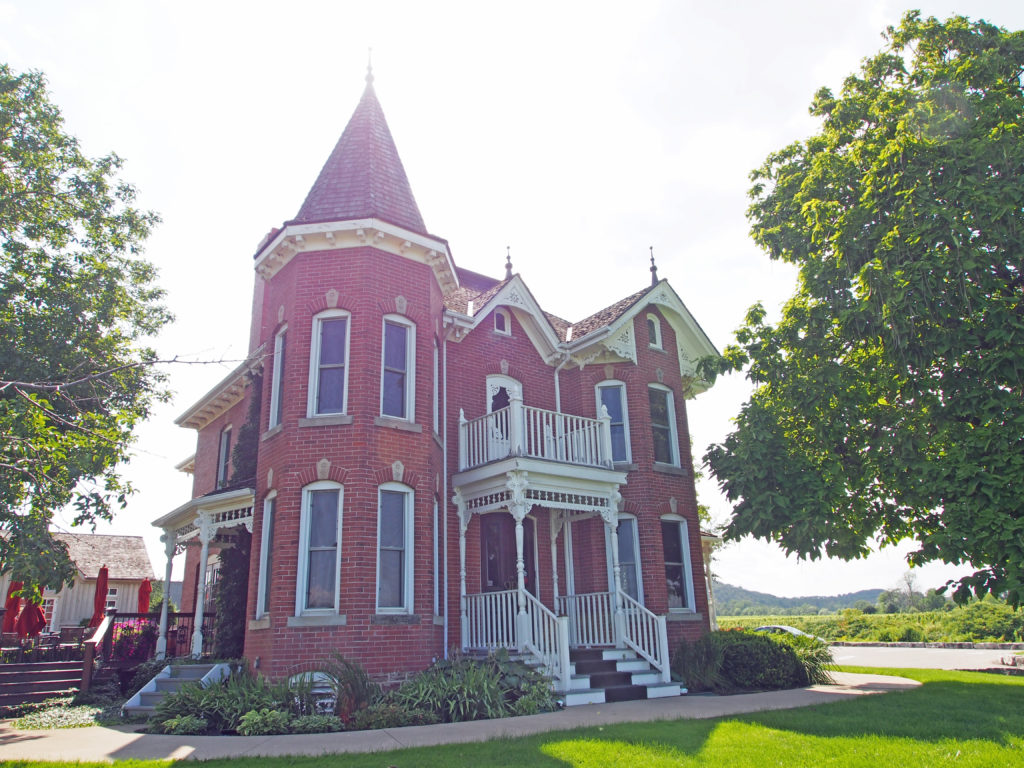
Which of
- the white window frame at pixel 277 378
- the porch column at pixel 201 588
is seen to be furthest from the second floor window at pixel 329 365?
the porch column at pixel 201 588

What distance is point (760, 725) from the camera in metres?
9.26

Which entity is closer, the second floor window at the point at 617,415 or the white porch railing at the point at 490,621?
the white porch railing at the point at 490,621

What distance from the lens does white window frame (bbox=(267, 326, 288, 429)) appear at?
13805mm

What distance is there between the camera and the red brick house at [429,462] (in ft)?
39.6

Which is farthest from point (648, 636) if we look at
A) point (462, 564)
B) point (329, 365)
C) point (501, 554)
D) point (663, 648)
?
point (329, 365)

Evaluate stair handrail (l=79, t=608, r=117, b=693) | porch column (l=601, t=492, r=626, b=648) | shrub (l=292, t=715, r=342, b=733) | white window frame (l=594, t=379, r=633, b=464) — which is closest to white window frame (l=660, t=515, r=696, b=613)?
white window frame (l=594, t=379, r=633, b=464)

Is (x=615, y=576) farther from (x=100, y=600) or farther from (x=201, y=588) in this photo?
(x=100, y=600)

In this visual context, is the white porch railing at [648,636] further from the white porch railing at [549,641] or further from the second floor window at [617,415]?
the second floor window at [617,415]

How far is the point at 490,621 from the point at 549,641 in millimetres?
1411

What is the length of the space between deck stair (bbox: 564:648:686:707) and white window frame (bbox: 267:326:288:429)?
285 inches

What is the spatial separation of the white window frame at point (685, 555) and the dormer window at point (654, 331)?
14.7 feet

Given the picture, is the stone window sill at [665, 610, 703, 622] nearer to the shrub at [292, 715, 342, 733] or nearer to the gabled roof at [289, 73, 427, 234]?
the shrub at [292, 715, 342, 733]

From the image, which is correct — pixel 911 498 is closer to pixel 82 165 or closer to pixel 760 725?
pixel 760 725

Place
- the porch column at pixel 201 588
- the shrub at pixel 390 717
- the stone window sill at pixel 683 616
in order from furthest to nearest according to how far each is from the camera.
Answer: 1. the stone window sill at pixel 683 616
2. the porch column at pixel 201 588
3. the shrub at pixel 390 717
